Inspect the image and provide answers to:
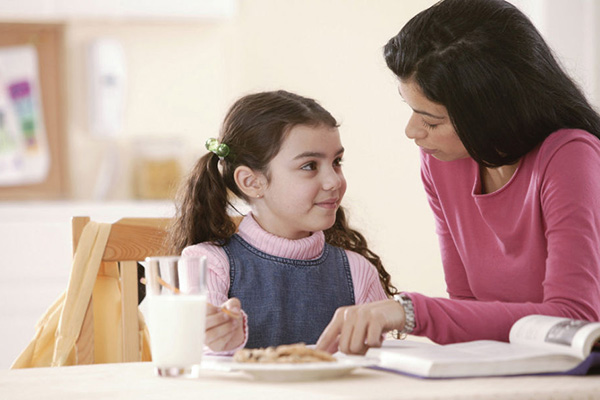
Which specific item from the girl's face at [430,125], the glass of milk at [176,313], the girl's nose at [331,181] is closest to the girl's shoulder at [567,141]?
the girl's face at [430,125]

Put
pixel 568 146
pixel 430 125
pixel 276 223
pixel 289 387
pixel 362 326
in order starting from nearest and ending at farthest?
pixel 289 387, pixel 362 326, pixel 568 146, pixel 430 125, pixel 276 223

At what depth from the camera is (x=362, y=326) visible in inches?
42.8

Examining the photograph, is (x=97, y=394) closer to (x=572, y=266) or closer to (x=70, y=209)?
(x=572, y=266)

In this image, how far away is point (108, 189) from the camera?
12.3ft

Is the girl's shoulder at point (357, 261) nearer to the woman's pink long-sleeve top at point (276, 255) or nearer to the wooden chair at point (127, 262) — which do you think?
the woman's pink long-sleeve top at point (276, 255)

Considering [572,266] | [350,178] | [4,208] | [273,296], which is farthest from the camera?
[350,178]

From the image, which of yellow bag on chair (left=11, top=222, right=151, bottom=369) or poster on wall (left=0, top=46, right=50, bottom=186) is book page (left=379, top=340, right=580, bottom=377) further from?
poster on wall (left=0, top=46, right=50, bottom=186)

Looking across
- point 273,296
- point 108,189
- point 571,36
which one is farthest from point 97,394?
point 571,36

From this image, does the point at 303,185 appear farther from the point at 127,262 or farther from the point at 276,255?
the point at 127,262

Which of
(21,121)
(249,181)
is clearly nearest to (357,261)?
(249,181)

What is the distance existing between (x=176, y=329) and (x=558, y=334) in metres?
0.46

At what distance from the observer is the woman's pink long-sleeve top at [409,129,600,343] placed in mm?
1175

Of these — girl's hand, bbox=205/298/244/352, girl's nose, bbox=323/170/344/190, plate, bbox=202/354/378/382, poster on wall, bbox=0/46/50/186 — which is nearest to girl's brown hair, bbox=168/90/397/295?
girl's nose, bbox=323/170/344/190

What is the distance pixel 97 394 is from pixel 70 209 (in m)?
2.71
